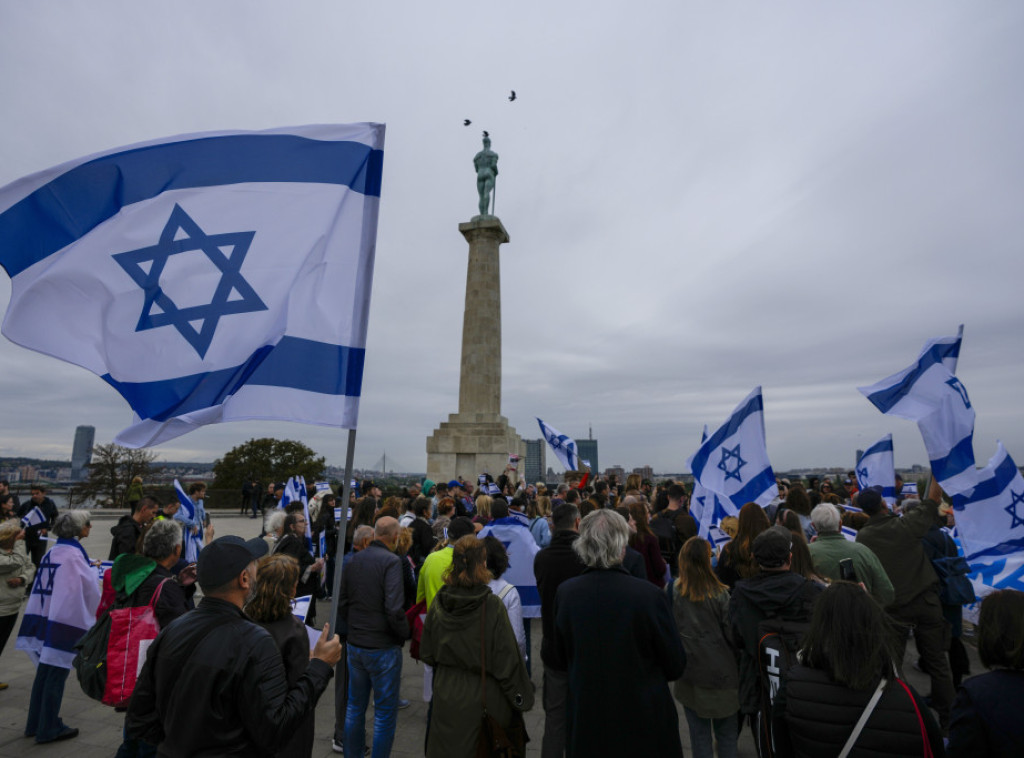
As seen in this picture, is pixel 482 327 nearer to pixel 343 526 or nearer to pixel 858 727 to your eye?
pixel 343 526

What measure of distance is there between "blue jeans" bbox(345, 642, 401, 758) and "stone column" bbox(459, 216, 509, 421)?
751 inches

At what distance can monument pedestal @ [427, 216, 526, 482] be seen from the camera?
2280 centimetres

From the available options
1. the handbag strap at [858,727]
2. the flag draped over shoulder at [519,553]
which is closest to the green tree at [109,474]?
the flag draped over shoulder at [519,553]

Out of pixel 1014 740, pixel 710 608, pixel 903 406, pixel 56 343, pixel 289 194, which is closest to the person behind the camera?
pixel 1014 740

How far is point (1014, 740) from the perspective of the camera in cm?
193

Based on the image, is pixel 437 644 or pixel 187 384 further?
pixel 437 644

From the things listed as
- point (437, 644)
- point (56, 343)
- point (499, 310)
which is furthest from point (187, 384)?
point (499, 310)

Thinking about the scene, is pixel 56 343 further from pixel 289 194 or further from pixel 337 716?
pixel 337 716

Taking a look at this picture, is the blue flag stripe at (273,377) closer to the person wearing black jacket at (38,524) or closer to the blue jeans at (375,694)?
the blue jeans at (375,694)

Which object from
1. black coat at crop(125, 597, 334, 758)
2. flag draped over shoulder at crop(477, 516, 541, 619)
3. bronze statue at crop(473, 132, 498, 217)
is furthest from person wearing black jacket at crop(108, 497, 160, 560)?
bronze statue at crop(473, 132, 498, 217)

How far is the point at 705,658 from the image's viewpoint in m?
3.78

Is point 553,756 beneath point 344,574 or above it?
beneath

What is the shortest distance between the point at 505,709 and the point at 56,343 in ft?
10.4

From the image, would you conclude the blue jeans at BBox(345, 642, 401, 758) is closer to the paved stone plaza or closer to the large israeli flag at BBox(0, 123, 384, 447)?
the paved stone plaza
